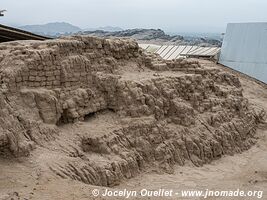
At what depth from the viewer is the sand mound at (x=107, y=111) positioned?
8617 millimetres

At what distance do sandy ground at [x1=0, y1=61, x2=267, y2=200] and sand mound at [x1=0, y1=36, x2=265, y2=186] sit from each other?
0.77 ft

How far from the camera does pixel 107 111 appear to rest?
1080 centimetres

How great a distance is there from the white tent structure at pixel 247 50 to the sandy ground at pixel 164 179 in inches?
253

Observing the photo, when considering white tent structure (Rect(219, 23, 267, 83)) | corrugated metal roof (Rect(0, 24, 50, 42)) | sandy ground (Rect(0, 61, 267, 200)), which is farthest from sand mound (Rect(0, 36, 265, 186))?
white tent structure (Rect(219, 23, 267, 83))

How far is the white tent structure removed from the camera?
21061 millimetres

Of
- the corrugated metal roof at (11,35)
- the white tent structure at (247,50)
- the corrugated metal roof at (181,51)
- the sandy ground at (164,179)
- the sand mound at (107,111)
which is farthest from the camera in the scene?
the corrugated metal roof at (181,51)

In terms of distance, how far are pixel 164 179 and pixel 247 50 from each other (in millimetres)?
13800

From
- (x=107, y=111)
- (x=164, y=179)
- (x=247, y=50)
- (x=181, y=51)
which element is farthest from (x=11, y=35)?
(x=181, y=51)

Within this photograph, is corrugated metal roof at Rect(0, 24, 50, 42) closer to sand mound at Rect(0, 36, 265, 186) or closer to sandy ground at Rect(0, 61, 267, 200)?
sand mound at Rect(0, 36, 265, 186)

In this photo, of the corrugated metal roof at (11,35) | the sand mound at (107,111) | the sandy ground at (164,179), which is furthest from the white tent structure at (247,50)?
the corrugated metal roof at (11,35)

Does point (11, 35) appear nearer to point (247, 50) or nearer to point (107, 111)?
point (107, 111)

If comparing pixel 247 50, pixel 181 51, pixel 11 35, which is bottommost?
pixel 181 51

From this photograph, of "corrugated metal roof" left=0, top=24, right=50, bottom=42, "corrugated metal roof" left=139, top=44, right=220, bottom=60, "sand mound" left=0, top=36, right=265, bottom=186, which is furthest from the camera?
"corrugated metal roof" left=139, top=44, right=220, bottom=60

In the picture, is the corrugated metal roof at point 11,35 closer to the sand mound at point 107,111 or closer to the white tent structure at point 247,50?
the sand mound at point 107,111
